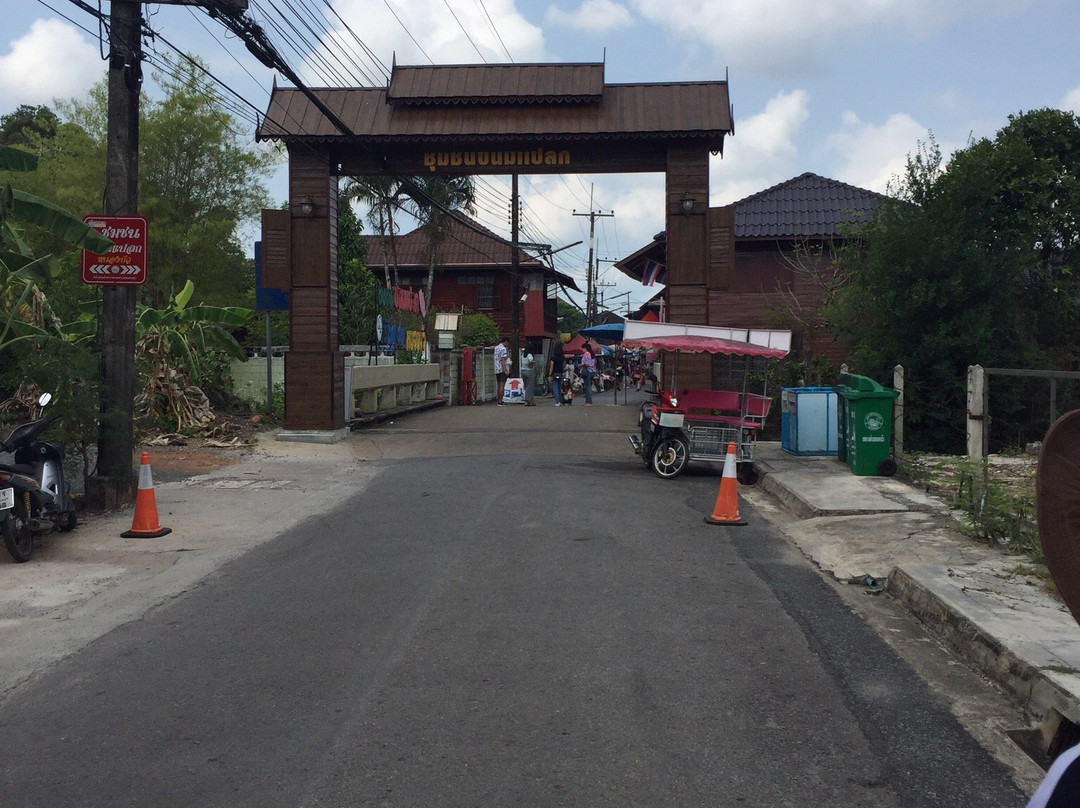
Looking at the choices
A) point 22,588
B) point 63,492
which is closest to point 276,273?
point 63,492

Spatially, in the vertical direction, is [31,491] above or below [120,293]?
below

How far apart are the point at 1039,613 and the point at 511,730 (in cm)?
372

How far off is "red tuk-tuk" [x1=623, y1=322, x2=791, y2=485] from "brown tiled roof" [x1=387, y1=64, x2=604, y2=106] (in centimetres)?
692

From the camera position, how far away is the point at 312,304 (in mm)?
20344

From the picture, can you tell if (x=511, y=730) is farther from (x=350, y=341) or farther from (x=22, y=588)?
(x=350, y=341)

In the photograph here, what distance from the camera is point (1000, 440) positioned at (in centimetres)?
1733

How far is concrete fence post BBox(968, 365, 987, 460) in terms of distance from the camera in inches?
431

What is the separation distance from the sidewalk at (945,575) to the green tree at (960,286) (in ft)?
11.6

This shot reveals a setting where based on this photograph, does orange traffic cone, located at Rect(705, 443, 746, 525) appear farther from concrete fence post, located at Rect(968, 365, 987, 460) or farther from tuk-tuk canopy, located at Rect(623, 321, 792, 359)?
tuk-tuk canopy, located at Rect(623, 321, 792, 359)

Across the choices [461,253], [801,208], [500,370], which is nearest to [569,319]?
[461,253]

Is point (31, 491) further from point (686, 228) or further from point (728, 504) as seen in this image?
point (686, 228)

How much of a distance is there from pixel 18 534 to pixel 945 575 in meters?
7.52

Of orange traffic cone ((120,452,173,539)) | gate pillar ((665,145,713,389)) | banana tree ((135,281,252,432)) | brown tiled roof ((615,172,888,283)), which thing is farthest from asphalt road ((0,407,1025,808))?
brown tiled roof ((615,172,888,283))

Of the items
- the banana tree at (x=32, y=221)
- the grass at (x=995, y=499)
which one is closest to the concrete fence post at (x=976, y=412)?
the grass at (x=995, y=499)
